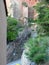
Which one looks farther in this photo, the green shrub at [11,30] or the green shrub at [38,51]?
the green shrub at [11,30]

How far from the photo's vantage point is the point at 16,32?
423cm

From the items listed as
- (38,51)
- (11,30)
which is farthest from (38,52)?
(11,30)

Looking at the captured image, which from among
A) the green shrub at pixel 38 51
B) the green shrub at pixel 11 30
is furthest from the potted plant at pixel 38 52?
the green shrub at pixel 11 30

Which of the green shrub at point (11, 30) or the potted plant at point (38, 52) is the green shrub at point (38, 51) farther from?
the green shrub at point (11, 30)

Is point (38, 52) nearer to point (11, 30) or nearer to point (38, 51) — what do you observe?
point (38, 51)

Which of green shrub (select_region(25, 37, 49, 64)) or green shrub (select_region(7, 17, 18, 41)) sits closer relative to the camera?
green shrub (select_region(25, 37, 49, 64))

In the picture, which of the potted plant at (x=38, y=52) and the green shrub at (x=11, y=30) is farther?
the green shrub at (x=11, y=30)

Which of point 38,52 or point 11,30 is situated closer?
point 38,52

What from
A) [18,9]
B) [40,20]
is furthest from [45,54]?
[18,9]

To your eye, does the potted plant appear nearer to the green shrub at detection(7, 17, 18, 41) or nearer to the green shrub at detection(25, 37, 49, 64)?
the green shrub at detection(25, 37, 49, 64)

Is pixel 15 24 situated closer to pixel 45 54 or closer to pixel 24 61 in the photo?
pixel 24 61

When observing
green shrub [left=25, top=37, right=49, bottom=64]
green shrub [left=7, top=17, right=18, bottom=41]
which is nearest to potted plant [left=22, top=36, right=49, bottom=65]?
green shrub [left=25, top=37, right=49, bottom=64]

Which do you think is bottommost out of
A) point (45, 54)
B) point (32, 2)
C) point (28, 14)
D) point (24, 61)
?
point (24, 61)

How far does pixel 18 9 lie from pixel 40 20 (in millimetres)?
1411
